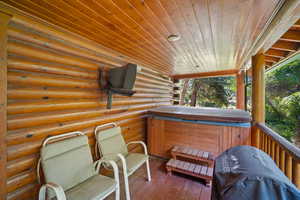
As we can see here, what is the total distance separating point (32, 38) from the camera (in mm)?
1491

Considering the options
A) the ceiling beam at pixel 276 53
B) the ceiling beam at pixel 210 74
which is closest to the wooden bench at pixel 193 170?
the ceiling beam at pixel 276 53

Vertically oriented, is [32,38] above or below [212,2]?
below

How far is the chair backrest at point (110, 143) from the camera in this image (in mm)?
2159

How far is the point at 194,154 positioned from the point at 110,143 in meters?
1.68

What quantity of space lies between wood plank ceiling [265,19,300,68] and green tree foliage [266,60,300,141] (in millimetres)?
3005

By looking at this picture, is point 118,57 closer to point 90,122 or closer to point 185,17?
point 90,122

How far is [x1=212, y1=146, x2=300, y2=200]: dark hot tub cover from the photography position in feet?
2.24

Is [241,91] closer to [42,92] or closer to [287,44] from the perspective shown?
[287,44]

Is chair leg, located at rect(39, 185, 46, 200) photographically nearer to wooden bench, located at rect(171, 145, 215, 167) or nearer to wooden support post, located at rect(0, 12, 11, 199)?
wooden support post, located at rect(0, 12, 11, 199)

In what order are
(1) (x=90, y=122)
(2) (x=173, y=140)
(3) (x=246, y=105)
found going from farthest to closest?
(3) (x=246, y=105) → (2) (x=173, y=140) → (1) (x=90, y=122)

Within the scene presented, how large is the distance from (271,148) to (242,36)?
5.70 feet

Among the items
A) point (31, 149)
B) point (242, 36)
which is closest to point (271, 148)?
point (242, 36)

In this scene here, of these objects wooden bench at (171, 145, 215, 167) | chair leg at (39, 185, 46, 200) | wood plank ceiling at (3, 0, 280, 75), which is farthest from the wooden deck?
wood plank ceiling at (3, 0, 280, 75)

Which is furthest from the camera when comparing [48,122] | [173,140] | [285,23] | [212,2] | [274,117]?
[274,117]
